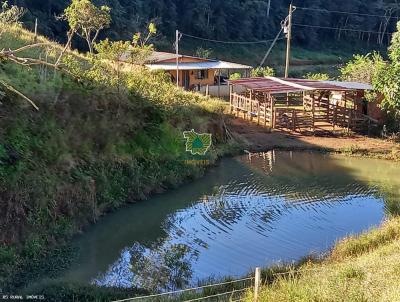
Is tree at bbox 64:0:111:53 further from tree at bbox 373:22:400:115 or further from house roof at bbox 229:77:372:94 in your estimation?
tree at bbox 373:22:400:115

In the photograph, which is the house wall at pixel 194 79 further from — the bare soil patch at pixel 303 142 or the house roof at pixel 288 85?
the bare soil patch at pixel 303 142

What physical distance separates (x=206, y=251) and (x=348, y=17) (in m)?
64.6


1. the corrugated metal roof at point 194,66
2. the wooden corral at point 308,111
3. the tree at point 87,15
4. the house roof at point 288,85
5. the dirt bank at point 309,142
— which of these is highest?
the tree at point 87,15

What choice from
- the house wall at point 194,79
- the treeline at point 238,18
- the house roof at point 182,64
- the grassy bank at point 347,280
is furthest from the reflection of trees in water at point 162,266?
the treeline at point 238,18

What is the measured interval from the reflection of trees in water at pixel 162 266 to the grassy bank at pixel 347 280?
196 cm

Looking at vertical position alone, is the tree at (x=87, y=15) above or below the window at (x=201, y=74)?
above

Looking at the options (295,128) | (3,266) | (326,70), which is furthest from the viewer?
(326,70)

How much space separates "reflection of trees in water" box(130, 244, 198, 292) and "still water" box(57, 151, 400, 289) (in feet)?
0.07

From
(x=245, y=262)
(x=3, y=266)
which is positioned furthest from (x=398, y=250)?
(x=3, y=266)

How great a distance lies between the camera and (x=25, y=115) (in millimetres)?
13586

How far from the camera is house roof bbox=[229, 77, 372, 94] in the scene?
2517 centimetres

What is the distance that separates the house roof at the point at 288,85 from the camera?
25.2 metres

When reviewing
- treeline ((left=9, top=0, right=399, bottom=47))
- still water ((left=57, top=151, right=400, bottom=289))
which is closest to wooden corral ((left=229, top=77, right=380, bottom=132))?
still water ((left=57, top=151, right=400, bottom=289))

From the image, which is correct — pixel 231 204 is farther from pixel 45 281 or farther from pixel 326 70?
pixel 326 70
